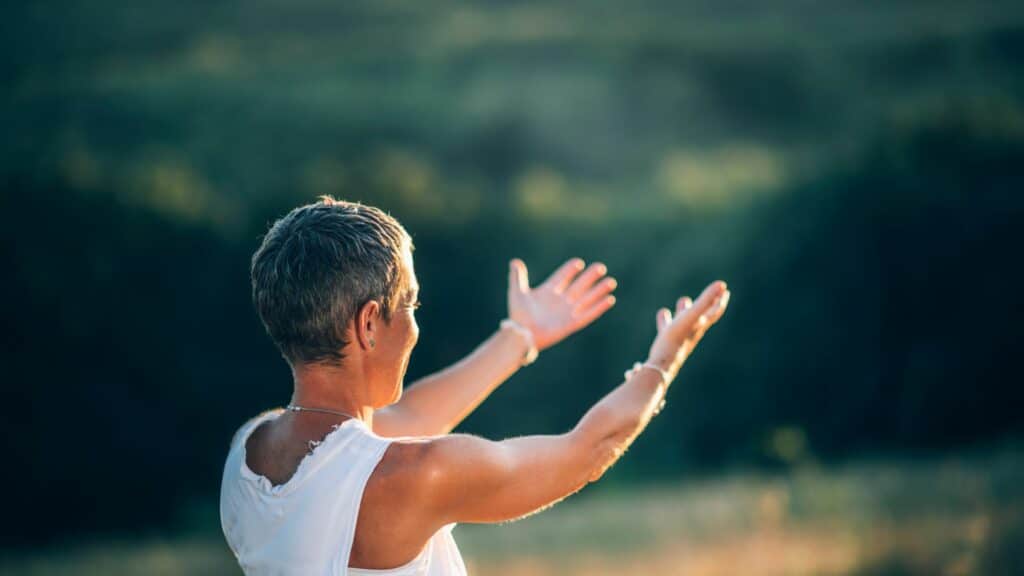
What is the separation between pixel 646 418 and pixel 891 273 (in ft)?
19.4

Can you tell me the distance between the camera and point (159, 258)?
7227 millimetres

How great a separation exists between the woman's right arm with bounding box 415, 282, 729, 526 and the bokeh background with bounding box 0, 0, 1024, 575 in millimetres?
4283

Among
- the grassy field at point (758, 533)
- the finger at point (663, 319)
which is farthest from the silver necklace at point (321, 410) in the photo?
the grassy field at point (758, 533)

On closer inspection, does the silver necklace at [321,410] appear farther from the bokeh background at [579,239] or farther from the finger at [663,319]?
the bokeh background at [579,239]

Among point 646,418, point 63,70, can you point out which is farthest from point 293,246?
point 63,70

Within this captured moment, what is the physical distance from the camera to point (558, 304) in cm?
268

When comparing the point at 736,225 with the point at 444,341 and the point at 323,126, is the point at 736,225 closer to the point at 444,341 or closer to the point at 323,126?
the point at 444,341

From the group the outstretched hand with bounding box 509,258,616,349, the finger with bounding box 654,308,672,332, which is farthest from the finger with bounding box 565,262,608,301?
the finger with bounding box 654,308,672,332

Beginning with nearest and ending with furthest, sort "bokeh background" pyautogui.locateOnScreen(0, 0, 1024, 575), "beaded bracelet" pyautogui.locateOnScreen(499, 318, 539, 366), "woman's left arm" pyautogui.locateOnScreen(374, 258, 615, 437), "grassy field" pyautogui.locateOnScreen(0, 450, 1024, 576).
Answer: "woman's left arm" pyautogui.locateOnScreen(374, 258, 615, 437), "beaded bracelet" pyautogui.locateOnScreen(499, 318, 539, 366), "grassy field" pyautogui.locateOnScreen(0, 450, 1024, 576), "bokeh background" pyautogui.locateOnScreen(0, 0, 1024, 575)

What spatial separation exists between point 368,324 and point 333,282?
99 mm

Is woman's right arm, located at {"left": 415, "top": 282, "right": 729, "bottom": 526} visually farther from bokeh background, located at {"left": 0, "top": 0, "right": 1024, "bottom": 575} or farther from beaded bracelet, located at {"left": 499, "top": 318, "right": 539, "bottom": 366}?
bokeh background, located at {"left": 0, "top": 0, "right": 1024, "bottom": 575}

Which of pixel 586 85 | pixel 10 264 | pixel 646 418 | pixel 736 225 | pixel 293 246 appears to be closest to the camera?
pixel 293 246

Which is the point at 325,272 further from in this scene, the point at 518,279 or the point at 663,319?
the point at 518,279

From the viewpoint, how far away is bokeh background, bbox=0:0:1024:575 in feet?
22.7
